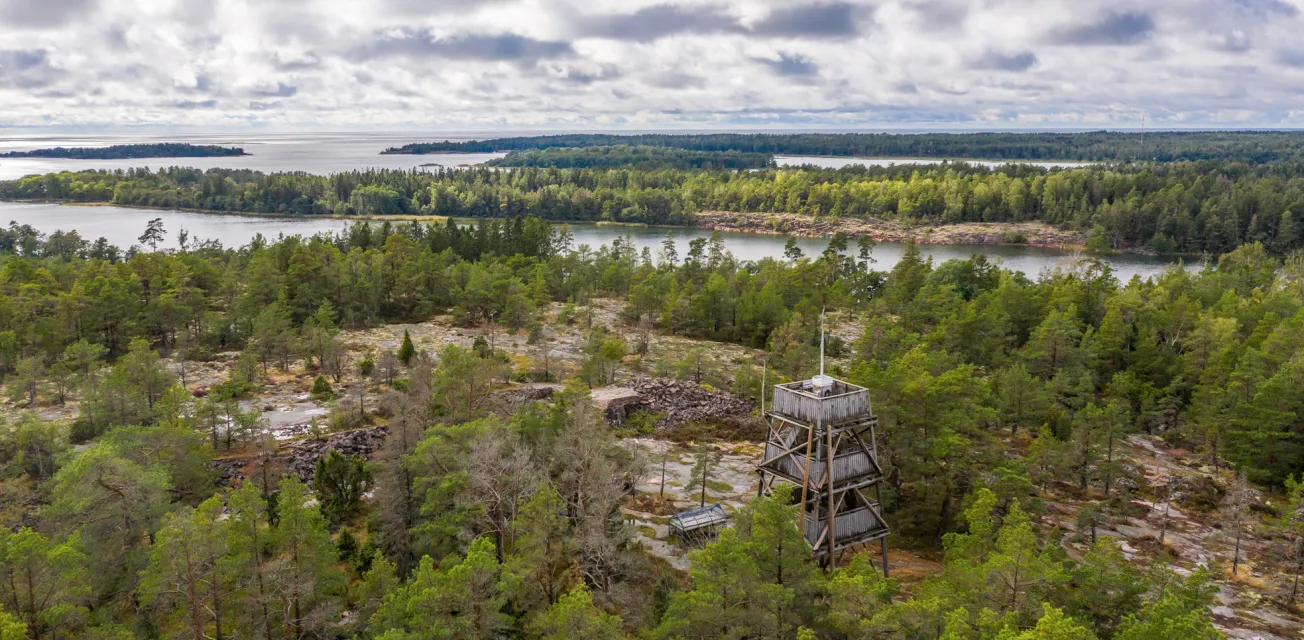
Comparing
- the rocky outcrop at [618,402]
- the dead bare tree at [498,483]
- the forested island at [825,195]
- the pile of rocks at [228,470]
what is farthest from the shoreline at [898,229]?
the dead bare tree at [498,483]

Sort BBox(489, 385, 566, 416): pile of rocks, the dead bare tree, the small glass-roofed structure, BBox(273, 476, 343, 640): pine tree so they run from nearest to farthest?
BBox(273, 476, 343, 640): pine tree < the dead bare tree < the small glass-roofed structure < BBox(489, 385, 566, 416): pile of rocks

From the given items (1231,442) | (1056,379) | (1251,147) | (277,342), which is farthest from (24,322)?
(1251,147)

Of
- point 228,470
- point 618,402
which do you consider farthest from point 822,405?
point 228,470

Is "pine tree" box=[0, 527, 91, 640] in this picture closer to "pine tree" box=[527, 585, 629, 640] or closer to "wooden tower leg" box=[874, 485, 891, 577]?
"pine tree" box=[527, 585, 629, 640]

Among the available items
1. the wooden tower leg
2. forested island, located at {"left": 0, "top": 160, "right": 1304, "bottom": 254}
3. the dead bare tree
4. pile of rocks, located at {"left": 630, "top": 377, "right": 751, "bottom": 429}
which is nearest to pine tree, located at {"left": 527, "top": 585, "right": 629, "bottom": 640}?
the dead bare tree

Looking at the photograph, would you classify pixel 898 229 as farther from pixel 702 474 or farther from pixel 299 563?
pixel 299 563

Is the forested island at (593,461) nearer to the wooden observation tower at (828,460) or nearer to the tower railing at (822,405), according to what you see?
the wooden observation tower at (828,460)
